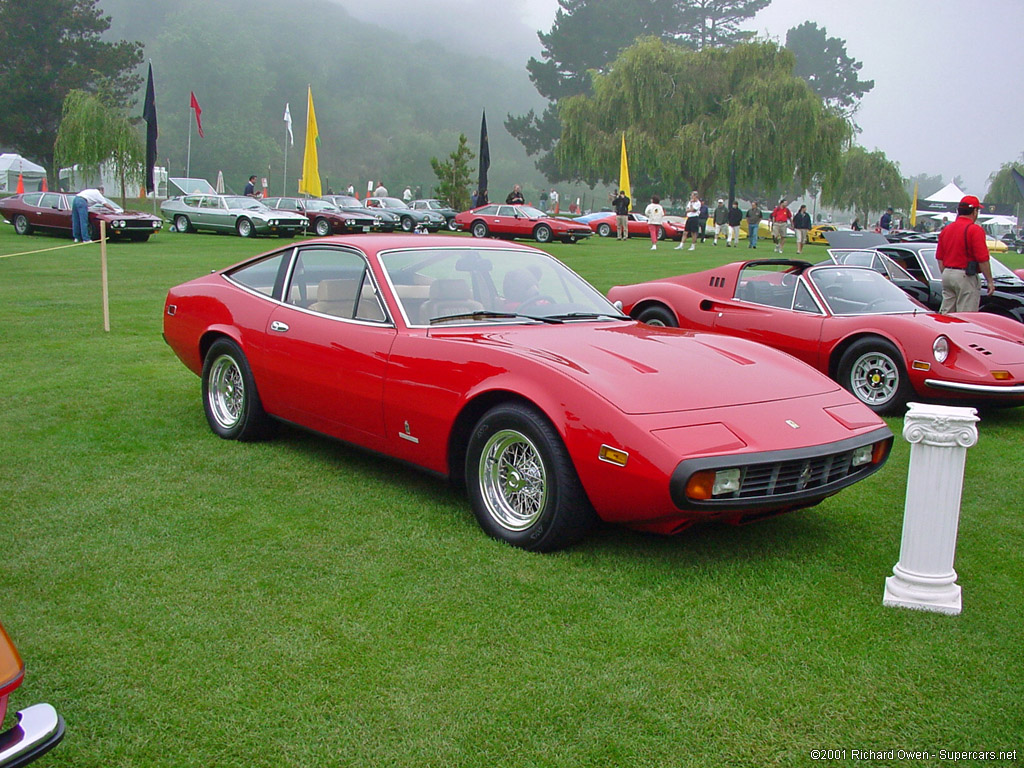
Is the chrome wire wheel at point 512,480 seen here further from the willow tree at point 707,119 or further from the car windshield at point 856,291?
the willow tree at point 707,119

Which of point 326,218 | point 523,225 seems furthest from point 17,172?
point 523,225

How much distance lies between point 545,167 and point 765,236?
45050 millimetres

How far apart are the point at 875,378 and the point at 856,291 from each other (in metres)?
1.00

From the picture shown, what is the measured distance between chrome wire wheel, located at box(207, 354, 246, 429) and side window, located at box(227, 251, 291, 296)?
0.48m

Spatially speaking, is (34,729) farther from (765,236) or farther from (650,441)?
(765,236)

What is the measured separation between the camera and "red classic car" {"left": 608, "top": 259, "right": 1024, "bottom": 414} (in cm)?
683

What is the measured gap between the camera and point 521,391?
3949 millimetres

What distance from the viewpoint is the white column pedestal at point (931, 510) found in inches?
134

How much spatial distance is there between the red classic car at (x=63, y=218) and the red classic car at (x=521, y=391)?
21.7 metres

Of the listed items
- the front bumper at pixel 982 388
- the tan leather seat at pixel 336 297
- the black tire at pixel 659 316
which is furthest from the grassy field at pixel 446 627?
the black tire at pixel 659 316

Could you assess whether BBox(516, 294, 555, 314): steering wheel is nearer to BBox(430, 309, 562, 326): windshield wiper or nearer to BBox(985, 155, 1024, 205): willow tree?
BBox(430, 309, 562, 326): windshield wiper

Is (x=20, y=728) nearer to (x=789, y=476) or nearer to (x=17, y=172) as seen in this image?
(x=789, y=476)

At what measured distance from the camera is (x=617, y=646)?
3.14 metres

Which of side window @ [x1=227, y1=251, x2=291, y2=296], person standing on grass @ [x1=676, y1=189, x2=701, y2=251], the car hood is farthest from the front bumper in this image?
person standing on grass @ [x1=676, y1=189, x2=701, y2=251]
